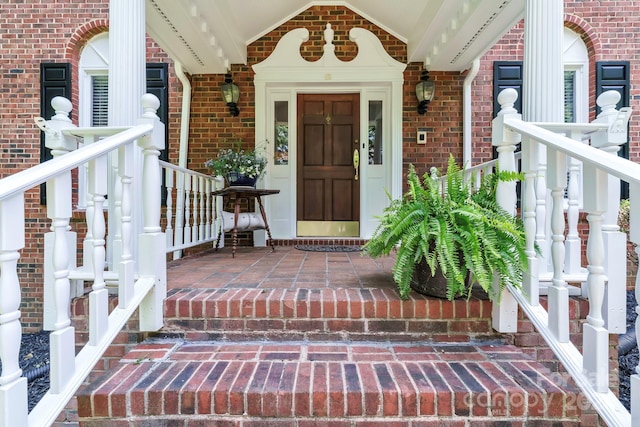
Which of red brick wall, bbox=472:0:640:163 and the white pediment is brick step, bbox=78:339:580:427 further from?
the white pediment

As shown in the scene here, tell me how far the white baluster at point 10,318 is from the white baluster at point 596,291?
1741 millimetres

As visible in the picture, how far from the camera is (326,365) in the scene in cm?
138

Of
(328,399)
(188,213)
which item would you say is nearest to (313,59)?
(188,213)

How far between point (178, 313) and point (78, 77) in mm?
4041

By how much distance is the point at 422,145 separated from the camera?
4141 mm

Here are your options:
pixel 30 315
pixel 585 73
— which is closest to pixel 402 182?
pixel 585 73

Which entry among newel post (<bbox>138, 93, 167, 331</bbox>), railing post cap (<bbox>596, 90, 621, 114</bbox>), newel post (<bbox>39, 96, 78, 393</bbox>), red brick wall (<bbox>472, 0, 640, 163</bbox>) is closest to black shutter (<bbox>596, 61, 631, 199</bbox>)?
red brick wall (<bbox>472, 0, 640, 163</bbox>)

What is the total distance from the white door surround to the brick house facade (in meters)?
0.10

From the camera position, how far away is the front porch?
1.20 m

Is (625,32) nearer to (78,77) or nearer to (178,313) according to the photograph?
(178,313)

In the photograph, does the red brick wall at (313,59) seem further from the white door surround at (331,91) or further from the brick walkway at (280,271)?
the brick walkway at (280,271)

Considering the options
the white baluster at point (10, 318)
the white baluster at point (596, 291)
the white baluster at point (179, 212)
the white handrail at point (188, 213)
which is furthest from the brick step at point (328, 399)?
the white baluster at point (179, 212)

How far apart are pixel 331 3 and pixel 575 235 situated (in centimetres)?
372

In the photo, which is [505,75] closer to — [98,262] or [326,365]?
[326,365]
